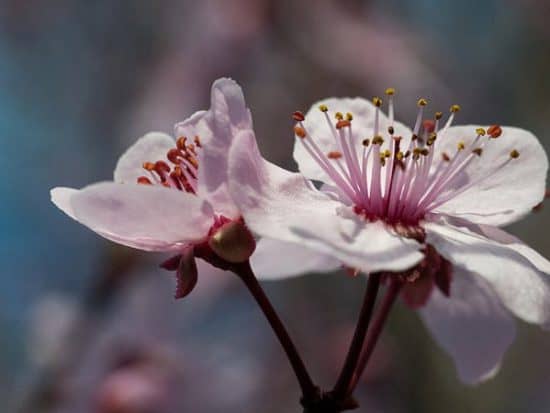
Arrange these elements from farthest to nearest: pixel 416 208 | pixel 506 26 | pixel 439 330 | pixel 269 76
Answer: pixel 269 76
pixel 506 26
pixel 439 330
pixel 416 208

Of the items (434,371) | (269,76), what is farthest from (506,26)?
(434,371)

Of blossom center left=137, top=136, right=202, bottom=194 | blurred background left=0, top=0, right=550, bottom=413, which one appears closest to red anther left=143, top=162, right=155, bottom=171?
blossom center left=137, top=136, right=202, bottom=194

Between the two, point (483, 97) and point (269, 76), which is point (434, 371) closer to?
point (483, 97)

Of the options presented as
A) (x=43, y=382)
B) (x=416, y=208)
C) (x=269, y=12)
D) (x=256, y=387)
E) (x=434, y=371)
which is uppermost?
(x=416, y=208)

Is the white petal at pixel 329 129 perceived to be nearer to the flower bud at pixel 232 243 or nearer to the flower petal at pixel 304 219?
the flower petal at pixel 304 219

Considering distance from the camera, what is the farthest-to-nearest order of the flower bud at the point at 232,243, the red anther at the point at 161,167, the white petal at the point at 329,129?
1. the white petal at the point at 329,129
2. the red anther at the point at 161,167
3. the flower bud at the point at 232,243

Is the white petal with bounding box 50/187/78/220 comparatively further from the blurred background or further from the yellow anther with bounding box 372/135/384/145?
the blurred background

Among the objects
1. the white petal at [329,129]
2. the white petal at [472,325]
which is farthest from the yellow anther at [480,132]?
the white petal at [472,325]
